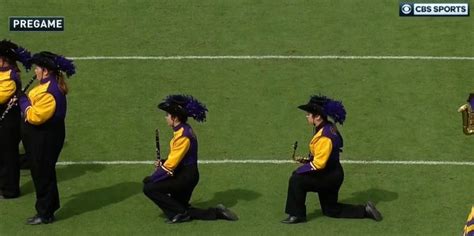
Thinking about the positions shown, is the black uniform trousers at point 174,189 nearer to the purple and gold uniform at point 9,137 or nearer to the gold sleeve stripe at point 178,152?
the gold sleeve stripe at point 178,152

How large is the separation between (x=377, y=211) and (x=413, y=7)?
7083 millimetres

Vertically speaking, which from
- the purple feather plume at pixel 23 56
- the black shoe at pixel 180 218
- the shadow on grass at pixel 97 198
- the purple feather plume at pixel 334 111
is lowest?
the black shoe at pixel 180 218

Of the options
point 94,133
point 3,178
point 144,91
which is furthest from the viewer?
point 144,91

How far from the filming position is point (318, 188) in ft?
45.5

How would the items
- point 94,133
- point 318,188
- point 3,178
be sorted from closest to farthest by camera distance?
point 318,188 → point 3,178 → point 94,133

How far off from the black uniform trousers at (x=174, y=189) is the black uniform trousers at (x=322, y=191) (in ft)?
3.66

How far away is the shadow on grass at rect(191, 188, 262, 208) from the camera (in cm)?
1473

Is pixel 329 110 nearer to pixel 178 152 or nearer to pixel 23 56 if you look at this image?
pixel 178 152

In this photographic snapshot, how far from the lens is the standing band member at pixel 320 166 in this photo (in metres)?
13.7

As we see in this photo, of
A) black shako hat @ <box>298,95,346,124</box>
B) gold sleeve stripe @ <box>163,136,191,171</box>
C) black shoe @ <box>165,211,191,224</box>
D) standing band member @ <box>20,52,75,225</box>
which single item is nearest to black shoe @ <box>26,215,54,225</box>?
standing band member @ <box>20,52,75,225</box>

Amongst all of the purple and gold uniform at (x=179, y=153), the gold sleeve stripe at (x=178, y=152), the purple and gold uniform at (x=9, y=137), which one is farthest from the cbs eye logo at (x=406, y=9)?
the purple and gold uniform at (x=9, y=137)

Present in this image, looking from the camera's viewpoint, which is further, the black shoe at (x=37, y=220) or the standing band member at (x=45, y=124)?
the black shoe at (x=37, y=220)

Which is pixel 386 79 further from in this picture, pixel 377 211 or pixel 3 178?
pixel 3 178

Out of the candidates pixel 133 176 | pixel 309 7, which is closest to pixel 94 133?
pixel 133 176
